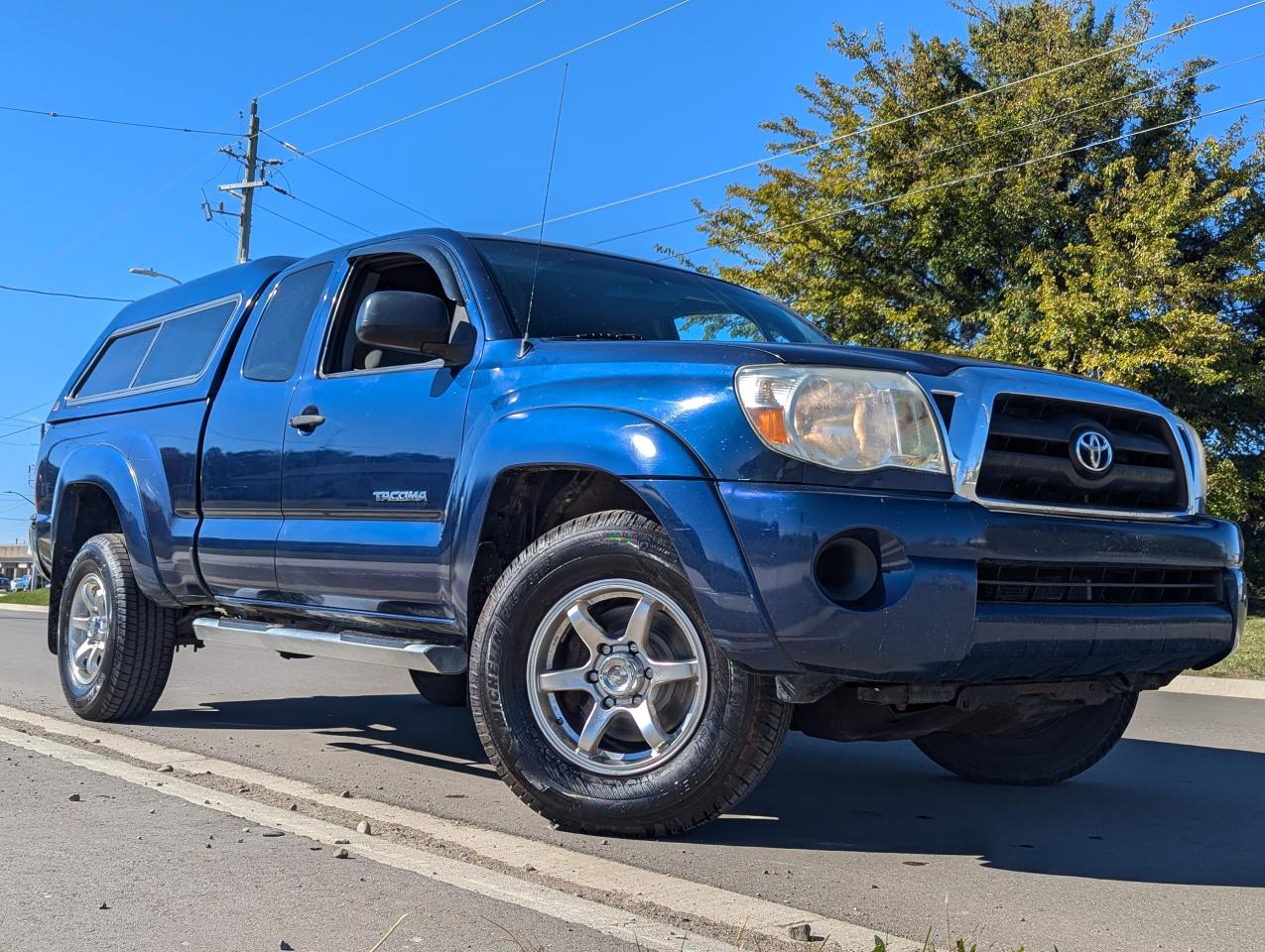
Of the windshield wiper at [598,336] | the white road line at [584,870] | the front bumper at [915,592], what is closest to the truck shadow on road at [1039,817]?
the white road line at [584,870]

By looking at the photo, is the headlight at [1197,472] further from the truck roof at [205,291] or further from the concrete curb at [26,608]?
the concrete curb at [26,608]

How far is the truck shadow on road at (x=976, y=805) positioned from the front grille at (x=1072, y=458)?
105cm

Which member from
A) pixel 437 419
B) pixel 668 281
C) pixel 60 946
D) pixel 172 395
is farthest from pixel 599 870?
pixel 172 395

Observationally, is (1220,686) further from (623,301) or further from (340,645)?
(340,645)

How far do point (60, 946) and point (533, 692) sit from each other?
1.50m

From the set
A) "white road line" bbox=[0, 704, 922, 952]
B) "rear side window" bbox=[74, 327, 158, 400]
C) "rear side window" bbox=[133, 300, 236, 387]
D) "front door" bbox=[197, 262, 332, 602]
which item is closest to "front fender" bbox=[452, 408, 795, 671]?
"white road line" bbox=[0, 704, 922, 952]

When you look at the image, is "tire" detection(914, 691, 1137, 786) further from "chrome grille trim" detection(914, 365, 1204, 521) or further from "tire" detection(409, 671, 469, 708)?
"tire" detection(409, 671, 469, 708)

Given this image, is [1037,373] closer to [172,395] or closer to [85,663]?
[172,395]

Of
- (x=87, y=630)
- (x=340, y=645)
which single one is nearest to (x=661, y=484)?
(x=340, y=645)

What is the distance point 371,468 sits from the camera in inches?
185

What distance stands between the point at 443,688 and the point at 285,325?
2.42 meters

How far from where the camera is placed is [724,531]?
3490mm

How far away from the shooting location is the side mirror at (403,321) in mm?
4406

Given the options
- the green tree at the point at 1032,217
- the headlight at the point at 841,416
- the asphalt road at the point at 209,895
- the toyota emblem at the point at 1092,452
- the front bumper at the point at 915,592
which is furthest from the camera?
the green tree at the point at 1032,217
